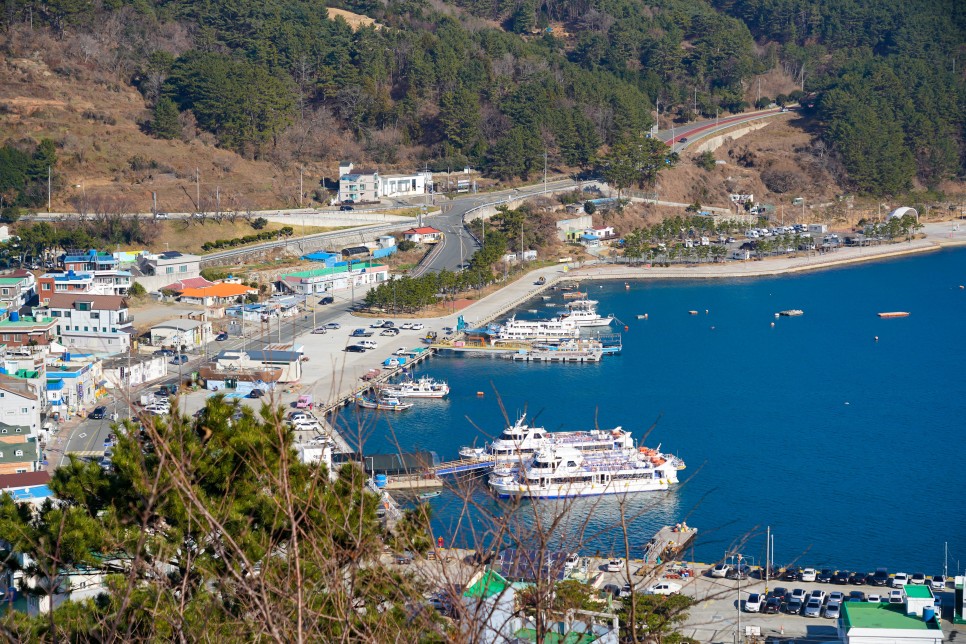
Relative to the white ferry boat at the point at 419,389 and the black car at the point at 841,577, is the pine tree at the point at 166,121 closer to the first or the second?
the white ferry boat at the point at 419,389

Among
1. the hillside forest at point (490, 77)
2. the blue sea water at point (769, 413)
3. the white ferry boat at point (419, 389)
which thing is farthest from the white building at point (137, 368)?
the hillside forest at point (490, 77)

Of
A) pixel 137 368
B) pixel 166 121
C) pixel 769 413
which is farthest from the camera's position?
pixel 166 121

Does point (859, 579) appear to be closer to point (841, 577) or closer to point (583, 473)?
point (841, 577)

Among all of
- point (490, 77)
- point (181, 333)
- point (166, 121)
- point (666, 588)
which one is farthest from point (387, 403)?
point (490, 77)

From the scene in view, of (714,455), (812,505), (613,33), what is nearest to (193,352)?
(714,455)

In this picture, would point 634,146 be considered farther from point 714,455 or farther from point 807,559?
point 807,559

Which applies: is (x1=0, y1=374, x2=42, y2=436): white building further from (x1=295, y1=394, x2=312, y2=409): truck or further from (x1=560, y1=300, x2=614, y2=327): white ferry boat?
(x1=560, y1=300, x2=614, y2=327): white ferry boat
